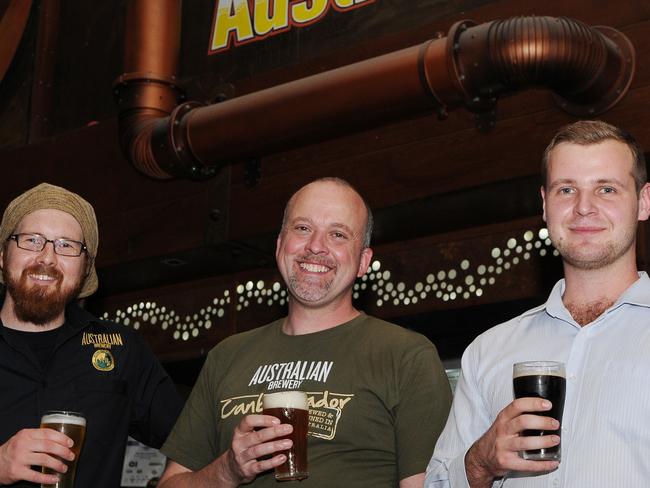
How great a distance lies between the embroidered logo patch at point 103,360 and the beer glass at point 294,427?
0.82 metres

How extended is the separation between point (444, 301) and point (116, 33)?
2.92 m

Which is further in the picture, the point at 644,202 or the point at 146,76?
the point at 146,76

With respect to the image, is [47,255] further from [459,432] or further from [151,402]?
[459,432]

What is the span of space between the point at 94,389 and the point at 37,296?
30 cm

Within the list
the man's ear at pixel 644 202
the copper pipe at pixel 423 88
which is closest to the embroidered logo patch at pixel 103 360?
the man's ear at pixel 644 202

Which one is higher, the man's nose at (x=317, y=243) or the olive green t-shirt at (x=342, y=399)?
the man's nose at (x=317, y=243)

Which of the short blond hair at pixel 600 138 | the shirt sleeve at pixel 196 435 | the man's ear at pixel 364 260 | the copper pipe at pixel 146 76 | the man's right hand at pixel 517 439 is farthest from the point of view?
the copper pipe at pixel 146 76

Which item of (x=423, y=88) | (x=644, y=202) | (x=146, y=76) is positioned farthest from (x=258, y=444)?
(x=146, y=76)

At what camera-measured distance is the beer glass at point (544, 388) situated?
173 centimetres

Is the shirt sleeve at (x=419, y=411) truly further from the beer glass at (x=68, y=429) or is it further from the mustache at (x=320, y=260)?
the beer glass at (x=68, y=429)

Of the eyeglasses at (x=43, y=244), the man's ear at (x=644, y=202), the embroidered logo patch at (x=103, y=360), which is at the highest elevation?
the eyeglasses at (x=43, y=244)

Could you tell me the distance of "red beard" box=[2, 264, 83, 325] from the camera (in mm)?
2686

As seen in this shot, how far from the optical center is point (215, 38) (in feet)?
18.7

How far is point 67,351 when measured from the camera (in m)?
2.73
